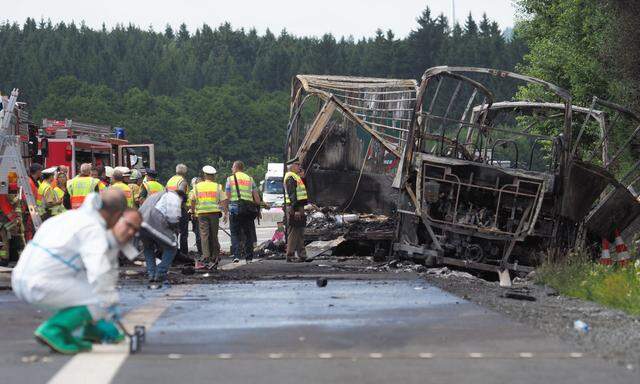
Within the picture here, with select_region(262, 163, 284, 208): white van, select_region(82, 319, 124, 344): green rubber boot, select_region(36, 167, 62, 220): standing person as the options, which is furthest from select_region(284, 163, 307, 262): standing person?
select_region(262, 163, 284, 208): white van

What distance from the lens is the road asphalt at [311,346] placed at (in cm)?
729

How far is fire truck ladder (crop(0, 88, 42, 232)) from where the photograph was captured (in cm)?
1905

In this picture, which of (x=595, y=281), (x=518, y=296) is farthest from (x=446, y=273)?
(x=518, y=296)

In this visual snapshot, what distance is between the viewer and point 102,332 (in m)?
8.58

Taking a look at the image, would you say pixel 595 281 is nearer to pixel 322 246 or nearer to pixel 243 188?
pixel 243 188

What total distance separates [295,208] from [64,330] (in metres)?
12.6

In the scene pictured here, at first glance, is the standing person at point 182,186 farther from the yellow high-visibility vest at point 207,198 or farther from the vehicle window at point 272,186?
the vehicle window at point 272,186

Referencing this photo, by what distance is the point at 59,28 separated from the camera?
192875 millimetres

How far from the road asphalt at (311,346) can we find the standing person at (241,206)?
7.62 m

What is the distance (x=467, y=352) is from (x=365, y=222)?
13472 mm

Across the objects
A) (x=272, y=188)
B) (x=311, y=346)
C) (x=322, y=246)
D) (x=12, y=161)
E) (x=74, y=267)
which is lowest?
(x=272, y=188)

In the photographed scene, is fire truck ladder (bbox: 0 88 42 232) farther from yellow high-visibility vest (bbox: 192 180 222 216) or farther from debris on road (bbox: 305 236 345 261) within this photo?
debris on road (bbox: 305 236 345 261)

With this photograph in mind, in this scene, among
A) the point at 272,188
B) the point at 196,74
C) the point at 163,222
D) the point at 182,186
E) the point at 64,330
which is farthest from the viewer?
the point at 196,74

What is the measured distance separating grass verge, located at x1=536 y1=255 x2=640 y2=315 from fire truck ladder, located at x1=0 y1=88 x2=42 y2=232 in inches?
300
